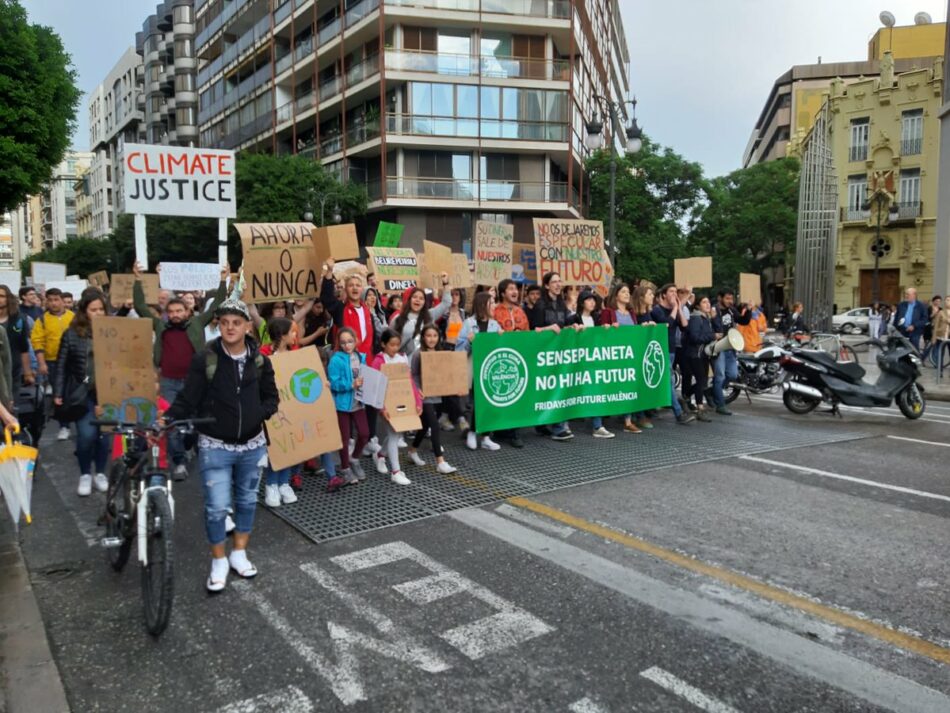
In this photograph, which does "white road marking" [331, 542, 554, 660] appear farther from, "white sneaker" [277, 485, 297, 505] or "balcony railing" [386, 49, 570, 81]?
"balcony railing" [386, 49, 570, 81]

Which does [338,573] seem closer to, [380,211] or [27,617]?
[27,617]

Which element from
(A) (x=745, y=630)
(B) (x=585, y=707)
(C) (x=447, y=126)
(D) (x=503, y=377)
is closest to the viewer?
(B) (x=585, y=707)

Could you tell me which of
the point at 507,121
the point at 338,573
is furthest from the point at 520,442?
the point at 507,121

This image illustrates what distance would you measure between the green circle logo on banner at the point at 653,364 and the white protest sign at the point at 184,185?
6288 millimetres

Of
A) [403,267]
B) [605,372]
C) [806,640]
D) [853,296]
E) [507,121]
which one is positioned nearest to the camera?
[806,640]

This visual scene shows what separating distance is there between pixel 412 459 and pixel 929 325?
1616cm

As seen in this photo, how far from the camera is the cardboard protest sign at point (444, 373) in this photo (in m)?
7.48

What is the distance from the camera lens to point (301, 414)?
20.2ft

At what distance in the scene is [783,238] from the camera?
47.1 m

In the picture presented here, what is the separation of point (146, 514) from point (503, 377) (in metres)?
4.86

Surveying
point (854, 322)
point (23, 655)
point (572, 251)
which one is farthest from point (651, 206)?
point (23, 655)

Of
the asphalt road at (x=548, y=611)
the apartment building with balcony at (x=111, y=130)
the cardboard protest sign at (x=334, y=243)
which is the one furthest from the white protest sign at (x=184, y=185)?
the apartment building with balcony at (x=111, y=130)

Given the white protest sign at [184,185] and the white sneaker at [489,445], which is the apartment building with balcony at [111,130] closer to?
the white protest sign at [184,185]

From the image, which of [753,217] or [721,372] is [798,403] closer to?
[721,372]
